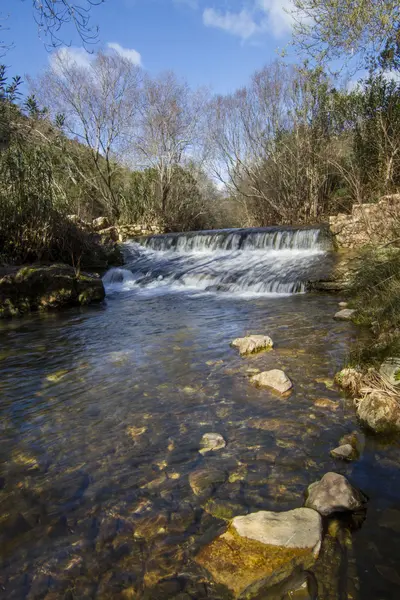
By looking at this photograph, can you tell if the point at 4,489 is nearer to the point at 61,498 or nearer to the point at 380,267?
the point at 61,498

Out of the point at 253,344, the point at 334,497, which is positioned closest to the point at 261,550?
the point at 334,497

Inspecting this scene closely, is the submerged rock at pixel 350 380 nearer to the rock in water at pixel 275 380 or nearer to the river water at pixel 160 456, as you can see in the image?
the river water at pixel 160 456

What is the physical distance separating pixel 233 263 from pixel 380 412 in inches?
325

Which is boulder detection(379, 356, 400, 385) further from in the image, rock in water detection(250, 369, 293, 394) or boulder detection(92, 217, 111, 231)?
boulder detection(92, 217, 111, 231)

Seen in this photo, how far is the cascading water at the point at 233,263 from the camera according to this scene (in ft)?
28.6

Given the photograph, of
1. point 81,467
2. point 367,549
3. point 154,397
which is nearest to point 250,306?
point 154,397

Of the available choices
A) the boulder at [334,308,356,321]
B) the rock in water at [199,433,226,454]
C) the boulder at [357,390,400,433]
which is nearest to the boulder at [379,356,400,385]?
the boulder at [357,390,400,433]

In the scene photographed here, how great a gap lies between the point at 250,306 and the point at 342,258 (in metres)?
3.61

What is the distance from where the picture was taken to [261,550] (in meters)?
1.55

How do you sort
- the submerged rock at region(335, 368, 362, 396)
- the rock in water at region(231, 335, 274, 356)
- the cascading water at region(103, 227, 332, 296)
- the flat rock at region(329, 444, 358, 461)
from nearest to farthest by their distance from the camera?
the flat rock at region(329, 444, 358, 461), the submerged rock at region(335, 368, 362, 396), the rock in water at region(231, 335, 274, 356), the cascading water at region(103, 227, 332, 296)

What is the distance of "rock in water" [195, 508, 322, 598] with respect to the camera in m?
1.45

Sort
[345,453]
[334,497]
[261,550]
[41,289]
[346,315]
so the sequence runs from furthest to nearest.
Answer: [41,289] → [346,315] → [345,453] → [334,497] → [261,550]

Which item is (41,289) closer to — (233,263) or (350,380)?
(233,263)

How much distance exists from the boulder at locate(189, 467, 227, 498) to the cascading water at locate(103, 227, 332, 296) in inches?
248
